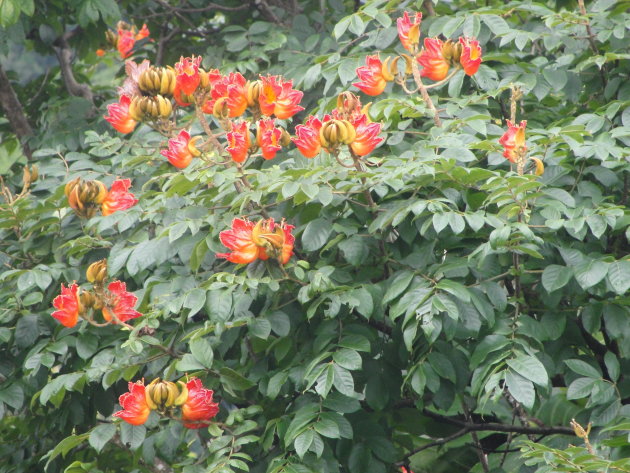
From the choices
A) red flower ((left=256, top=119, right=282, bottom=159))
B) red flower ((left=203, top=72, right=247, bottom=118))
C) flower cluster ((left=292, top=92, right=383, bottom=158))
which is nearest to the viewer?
flower cluster ((left=292, top=92, right=383, bottom=158))

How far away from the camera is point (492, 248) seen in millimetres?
2588

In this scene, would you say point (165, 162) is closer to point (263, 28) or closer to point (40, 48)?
point (263, 28)

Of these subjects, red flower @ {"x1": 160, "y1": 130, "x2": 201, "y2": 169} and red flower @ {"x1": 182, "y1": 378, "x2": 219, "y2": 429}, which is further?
red flower @ {"x1": 160, "y1": 130, "x2": 201, "y2": 169}

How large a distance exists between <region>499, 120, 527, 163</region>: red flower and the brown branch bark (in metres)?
2.91

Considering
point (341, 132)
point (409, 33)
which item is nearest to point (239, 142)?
point (341, 132)

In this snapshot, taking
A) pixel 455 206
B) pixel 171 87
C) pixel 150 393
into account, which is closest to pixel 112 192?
pixel 171 87

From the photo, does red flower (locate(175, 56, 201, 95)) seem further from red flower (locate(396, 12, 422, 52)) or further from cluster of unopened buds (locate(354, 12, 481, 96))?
red flower (locate(396, 12, 422, 52))

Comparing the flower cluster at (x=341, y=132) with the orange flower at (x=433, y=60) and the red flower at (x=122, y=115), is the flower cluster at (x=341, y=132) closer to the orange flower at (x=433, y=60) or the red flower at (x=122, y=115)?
the orange flower at (x=433, y=60)

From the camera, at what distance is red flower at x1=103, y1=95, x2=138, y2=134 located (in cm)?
298

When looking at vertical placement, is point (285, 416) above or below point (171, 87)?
below

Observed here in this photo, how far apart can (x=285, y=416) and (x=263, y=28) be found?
2133 millimetres

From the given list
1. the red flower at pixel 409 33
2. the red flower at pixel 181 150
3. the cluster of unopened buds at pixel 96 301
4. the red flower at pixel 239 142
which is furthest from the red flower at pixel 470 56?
the cluster of unopened buds at pixel 96 301

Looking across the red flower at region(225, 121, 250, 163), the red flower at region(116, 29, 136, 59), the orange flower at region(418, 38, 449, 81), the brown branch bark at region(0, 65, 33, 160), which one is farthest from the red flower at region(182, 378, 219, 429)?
the red flower at region(116, 29, 136, 59)

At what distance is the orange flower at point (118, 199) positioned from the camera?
3.17 meters
